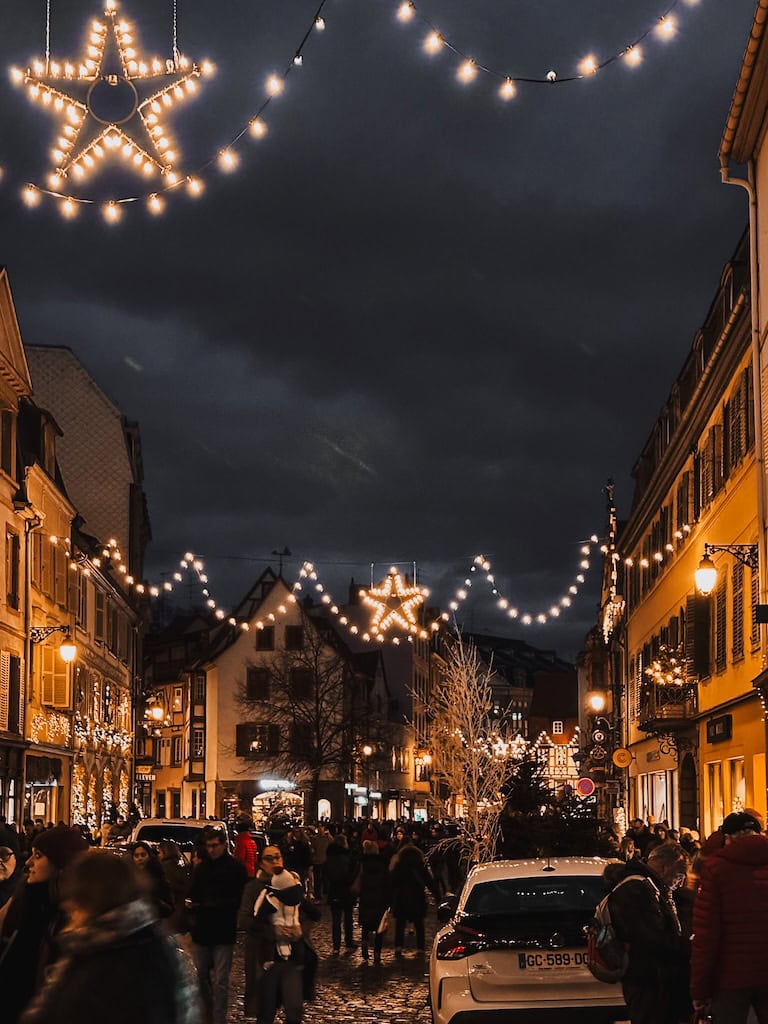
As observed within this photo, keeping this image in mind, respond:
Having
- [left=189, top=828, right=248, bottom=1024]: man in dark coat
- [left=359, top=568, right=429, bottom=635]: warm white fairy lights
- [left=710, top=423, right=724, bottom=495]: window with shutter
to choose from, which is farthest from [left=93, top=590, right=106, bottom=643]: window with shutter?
[left=189, top=828, right=248, bottom=1024]: man in dark coat

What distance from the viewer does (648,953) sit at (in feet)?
35.2

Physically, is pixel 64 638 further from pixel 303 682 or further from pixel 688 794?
pixel 303 682

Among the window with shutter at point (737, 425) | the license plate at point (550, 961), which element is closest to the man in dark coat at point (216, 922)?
the license plate at point (550, 961)

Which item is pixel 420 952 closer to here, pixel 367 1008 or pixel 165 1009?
pixel 367 1008

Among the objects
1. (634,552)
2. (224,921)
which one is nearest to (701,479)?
(634,552)

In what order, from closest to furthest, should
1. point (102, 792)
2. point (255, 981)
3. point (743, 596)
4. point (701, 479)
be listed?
point (255, 981) < point (743, 596) < point (701, 479) < point (102, 792)

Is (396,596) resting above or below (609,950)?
above

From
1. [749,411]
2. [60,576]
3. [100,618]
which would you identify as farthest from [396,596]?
[100,618]

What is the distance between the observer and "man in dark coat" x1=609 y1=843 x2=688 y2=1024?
10703mm

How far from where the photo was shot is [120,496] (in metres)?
64.3

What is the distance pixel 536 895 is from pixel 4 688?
2748cm

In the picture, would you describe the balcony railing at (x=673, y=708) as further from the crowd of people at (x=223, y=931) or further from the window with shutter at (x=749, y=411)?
the crowd of people at (x=223, y=931)

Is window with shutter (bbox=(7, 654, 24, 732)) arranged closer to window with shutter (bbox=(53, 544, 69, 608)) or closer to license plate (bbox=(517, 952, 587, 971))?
window with shutter (bbox=(53, 544, 69, 608))

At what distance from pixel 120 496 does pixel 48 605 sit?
1990 centimetres
